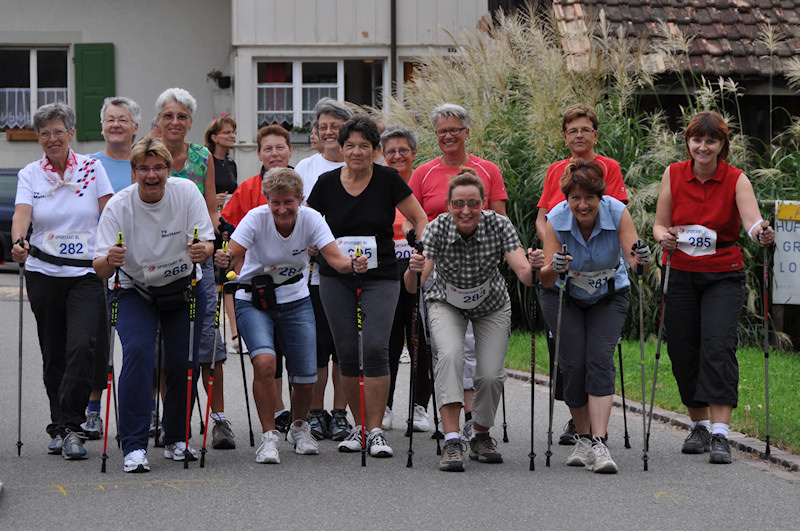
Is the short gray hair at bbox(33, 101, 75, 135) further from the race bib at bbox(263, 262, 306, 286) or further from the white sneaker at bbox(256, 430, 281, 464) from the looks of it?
the white sneaker at bbox(256, 430, 281, 464)

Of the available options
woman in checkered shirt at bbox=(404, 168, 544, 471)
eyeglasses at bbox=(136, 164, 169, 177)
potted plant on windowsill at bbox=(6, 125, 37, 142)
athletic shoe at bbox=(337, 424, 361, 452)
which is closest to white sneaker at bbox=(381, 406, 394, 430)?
athletic shoe at bbox=(337, 424, 361, 452)

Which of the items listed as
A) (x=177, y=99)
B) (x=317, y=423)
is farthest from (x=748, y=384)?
(x=177, y=99)

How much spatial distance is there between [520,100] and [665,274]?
6.86 m

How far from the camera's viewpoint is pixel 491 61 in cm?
1511

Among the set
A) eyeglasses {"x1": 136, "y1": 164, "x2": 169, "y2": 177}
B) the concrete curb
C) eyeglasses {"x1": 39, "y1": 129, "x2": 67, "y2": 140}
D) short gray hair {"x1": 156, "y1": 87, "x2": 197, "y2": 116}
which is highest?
short gray hair {"x1": 156, "y1": 87, "x2": 197, "y2": 116}

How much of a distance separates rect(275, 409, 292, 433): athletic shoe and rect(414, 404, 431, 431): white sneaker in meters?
0.92

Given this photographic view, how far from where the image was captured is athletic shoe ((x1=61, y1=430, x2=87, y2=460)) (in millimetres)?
8336

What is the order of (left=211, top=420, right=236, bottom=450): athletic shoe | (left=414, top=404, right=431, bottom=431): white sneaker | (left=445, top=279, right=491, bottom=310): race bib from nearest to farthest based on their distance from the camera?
1. (left=445, top=279, right=491, bottom=310): race bib
2. (left=211, top=420, right=236, bottom=450): athletic shoe
3. (left=414, top=404, right=431, bottom=431): white sneaker

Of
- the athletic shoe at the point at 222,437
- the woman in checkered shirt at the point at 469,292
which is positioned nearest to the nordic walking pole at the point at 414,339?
the woman in checkered shirt at the point at 469,292

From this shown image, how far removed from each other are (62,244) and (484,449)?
2.99 metres

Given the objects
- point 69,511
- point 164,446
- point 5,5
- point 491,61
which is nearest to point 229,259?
point 164,446

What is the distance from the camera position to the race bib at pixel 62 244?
856 cm

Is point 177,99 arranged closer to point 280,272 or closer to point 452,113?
point 280,272

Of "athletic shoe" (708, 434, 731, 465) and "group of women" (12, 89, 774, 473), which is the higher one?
"group of women" (12, 89, 774, 473)
